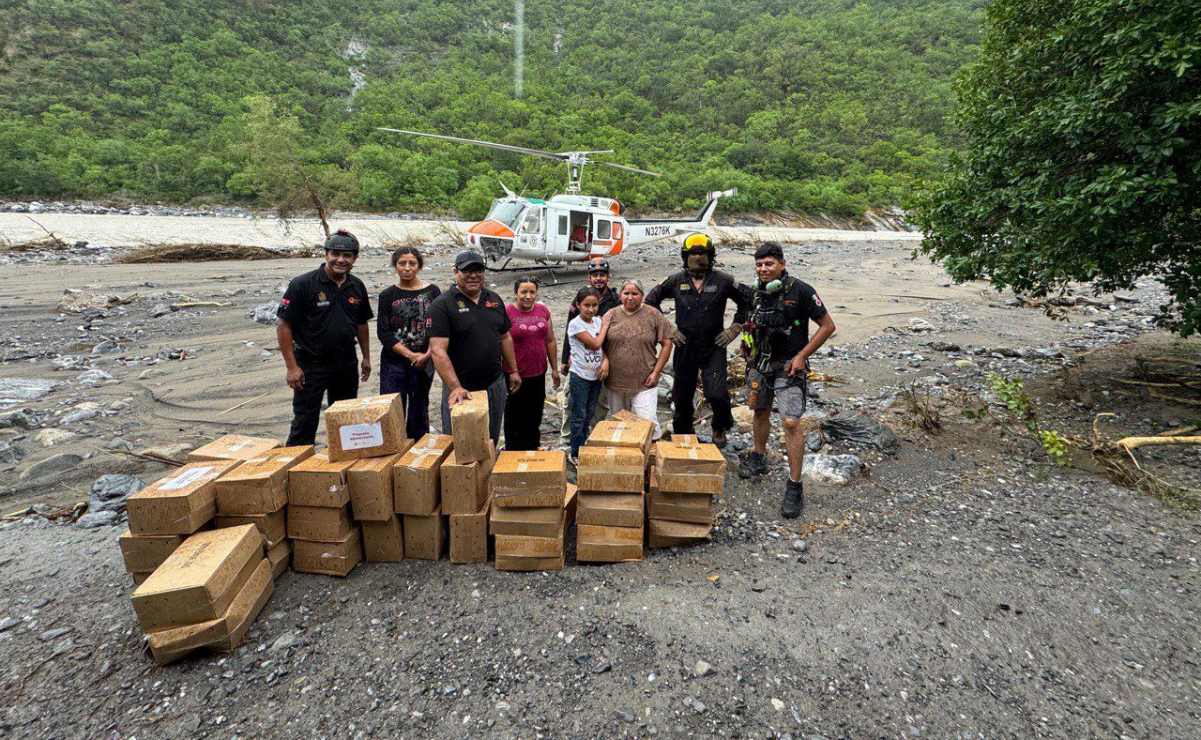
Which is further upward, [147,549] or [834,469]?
[147,549]

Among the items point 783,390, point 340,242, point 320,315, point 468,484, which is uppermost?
point 340,242

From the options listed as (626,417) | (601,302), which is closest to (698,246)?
(601,302)

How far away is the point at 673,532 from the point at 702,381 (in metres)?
1.53

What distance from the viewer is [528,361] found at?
14.1ft

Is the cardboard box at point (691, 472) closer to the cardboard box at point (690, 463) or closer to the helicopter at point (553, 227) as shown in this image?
the cardboard box at point (690, 463)

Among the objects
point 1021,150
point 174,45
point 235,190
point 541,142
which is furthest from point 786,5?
point 1021,150

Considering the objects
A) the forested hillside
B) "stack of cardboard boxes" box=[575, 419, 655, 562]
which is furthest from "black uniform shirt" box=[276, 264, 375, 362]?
the forested hillside

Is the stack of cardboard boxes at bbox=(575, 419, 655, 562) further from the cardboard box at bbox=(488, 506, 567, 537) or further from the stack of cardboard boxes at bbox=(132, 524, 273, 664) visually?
the stack of cardboard boxes at bbox=(132, 524, 273, 664)

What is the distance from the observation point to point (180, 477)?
2.91 metres

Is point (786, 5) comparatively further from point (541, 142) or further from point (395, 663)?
point (395, 663)

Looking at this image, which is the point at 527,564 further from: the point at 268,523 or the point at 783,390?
the point at 783,390

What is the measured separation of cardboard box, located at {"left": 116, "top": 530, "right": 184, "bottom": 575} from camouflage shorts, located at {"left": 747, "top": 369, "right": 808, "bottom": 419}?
370 cm

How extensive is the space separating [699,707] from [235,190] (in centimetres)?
3022

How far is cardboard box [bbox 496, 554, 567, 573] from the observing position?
126 inches
